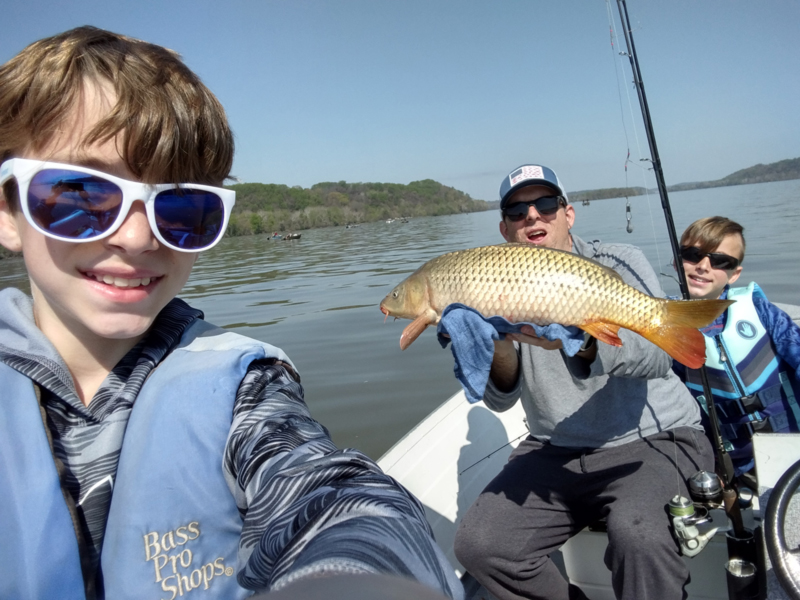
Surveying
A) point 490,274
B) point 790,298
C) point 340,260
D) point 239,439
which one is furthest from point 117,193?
point 340,260

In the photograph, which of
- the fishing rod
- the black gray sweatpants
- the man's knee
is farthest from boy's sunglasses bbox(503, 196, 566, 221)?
the man's knee

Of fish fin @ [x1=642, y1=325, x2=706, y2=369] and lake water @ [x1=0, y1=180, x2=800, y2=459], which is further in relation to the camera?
lake water @ [x1=0, y1=180, x2=800, y2=459]

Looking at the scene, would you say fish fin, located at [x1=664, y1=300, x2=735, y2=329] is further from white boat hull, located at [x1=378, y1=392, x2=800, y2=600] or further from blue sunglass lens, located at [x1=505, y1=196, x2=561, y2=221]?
blue sunglass lens, located at [x1=505, y1=196, x2=561, y2=221]

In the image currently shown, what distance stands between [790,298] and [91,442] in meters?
12.0

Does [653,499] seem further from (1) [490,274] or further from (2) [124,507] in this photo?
(2) [124,507]

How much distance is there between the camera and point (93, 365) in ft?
4.50

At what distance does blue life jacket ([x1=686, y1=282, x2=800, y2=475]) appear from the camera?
3.15 metres

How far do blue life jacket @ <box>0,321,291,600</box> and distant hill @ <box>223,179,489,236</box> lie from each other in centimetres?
6558

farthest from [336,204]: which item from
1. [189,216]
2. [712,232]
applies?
[189,216]

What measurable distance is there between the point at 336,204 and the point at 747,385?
342 feet

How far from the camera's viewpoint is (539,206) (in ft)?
10.0

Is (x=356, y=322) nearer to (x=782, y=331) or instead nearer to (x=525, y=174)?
(x=525, y=174)

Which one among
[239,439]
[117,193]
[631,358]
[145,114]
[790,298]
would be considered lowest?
[790,298]

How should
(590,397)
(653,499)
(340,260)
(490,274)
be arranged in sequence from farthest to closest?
(340,260) < (590,397) < (653,499) < (490,274)
